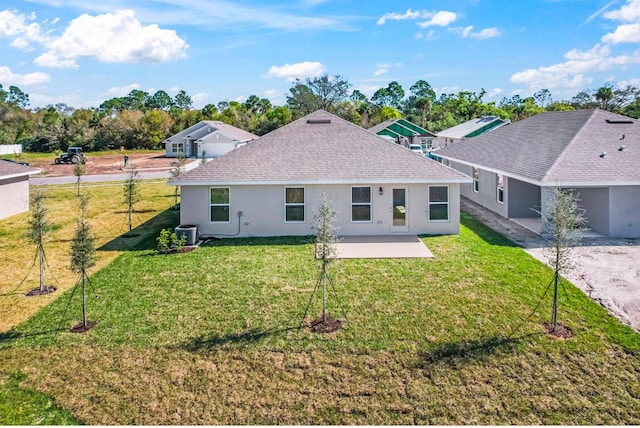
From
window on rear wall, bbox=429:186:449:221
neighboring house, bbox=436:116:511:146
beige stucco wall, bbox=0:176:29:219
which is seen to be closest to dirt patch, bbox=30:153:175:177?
beige stucco wall, bbox=0:176:29:219

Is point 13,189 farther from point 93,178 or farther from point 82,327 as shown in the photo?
point 82,327

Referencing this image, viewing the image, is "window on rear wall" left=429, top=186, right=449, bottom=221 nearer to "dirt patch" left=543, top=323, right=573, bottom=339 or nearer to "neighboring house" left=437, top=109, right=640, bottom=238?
"neighboring house" left=437, top=109, right=640, bottom=238

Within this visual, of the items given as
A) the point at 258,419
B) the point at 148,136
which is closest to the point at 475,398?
the point at 258,419

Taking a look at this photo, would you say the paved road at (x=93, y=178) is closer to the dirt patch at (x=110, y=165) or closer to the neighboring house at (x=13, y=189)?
the dirt patch at (x=110, y=165)

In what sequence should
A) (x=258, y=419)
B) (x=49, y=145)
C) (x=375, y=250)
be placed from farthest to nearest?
(x=49, y=145)
(x=375, y=250)
(x=258, y=419)

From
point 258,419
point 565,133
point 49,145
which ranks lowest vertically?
point 258,419

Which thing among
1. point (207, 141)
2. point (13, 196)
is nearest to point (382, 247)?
point (13, 196)

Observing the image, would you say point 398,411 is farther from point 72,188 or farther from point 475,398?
point 72,188
